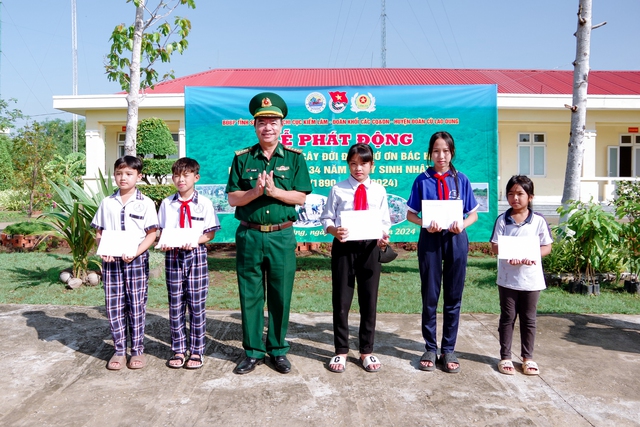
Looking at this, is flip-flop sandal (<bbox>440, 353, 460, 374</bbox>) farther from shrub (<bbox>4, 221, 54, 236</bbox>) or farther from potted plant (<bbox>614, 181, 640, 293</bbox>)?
shrub (<bbox>4, 221, 54, 236</bbox>)

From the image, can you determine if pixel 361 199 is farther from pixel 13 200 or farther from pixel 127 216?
pixel 13 200

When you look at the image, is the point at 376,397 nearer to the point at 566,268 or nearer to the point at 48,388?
the point at 48,388

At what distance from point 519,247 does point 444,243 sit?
1.69 ft

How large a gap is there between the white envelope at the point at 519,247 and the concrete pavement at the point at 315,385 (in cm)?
84

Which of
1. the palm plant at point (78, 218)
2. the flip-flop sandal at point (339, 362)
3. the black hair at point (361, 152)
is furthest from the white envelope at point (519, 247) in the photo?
the palm plant at point (78, 218)

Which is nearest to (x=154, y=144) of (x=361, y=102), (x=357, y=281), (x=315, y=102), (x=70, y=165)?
(x=315, y=102)

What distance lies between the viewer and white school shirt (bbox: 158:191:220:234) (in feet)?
12.1

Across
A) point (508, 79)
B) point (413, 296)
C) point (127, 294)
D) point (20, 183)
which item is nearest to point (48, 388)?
point (127, 294)

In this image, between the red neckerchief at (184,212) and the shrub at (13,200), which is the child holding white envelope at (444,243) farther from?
the shrub at (13,200)

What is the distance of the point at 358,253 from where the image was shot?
363cm

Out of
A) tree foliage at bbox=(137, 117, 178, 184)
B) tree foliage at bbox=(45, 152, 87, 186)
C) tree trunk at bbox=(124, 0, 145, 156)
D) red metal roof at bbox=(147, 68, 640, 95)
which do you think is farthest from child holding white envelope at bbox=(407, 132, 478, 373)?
tree foliage at bbox=(45, 152, 87, 186)

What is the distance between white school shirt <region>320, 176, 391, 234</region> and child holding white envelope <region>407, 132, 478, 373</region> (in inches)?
10.6

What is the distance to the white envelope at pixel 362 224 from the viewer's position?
3.49 metres

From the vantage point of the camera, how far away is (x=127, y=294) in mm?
3725
